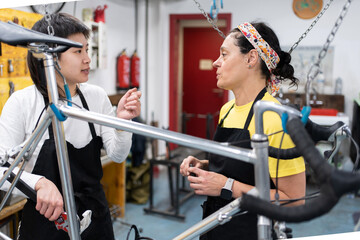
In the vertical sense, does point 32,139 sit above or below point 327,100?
above

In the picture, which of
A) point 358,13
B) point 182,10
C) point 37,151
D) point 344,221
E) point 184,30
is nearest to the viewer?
point 37,151

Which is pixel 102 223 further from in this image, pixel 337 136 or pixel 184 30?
pixel 184 30

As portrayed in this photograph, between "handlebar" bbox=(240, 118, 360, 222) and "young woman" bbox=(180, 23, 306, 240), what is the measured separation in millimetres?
482

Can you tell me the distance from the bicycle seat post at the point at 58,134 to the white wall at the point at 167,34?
318 cm

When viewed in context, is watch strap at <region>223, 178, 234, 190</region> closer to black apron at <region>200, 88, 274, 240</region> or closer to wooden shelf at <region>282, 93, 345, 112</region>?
black apron at <region>200, 88, 274, 240</region>

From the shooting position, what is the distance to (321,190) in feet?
1.69

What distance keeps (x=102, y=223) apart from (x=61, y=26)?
776 millimetres

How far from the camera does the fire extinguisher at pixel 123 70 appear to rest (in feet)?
14.4

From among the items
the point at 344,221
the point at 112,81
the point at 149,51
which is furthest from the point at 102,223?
the point at 149,51

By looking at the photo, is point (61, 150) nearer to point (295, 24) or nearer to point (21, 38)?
point (21, 38)

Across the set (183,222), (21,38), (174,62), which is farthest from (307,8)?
(21,38)

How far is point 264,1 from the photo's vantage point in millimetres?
4641

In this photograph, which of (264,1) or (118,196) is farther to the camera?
(264,1)

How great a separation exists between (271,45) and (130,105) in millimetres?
564
